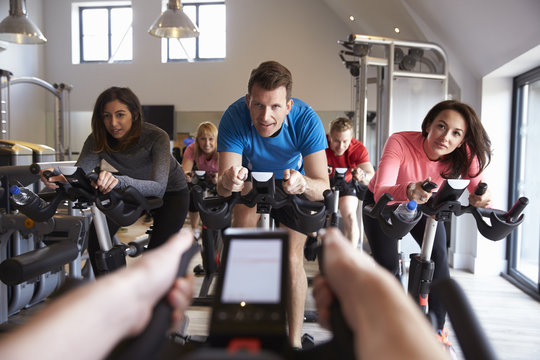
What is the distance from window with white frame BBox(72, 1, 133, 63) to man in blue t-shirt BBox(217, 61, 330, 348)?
924cm

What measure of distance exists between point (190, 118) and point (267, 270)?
9.81 m

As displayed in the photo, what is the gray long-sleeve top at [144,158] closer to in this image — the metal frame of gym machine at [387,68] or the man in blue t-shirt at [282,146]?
the man in blue t-shirt at [282,146]

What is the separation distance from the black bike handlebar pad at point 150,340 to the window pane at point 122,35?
35.5 feet

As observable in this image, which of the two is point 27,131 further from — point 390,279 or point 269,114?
point 390,279

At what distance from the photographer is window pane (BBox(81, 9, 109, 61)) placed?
1065 cm

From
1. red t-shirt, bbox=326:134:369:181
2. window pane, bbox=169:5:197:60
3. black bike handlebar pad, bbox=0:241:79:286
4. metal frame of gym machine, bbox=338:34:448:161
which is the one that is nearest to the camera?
black bike handlebar pad, bbox=0:241:79:286

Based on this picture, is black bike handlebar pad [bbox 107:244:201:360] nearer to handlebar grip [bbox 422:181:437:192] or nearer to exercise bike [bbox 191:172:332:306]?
exercise bike [bbox 191:172:332:306]

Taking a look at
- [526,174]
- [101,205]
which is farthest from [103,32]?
[101,205]

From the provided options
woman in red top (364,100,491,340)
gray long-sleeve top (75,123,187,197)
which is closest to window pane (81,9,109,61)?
gray long-sleeve top (75,123,187,197)

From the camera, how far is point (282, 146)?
6.99 feet

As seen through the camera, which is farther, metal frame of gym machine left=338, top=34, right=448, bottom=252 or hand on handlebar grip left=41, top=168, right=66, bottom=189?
metal frame of gym machine left=338, top=34, right=448, bottom=252

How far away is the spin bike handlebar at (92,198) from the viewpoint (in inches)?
72.0

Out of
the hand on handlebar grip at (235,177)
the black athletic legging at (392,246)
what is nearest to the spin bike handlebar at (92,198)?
the hand on handlebar grip at (235,177)

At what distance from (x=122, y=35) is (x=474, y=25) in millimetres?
8974
